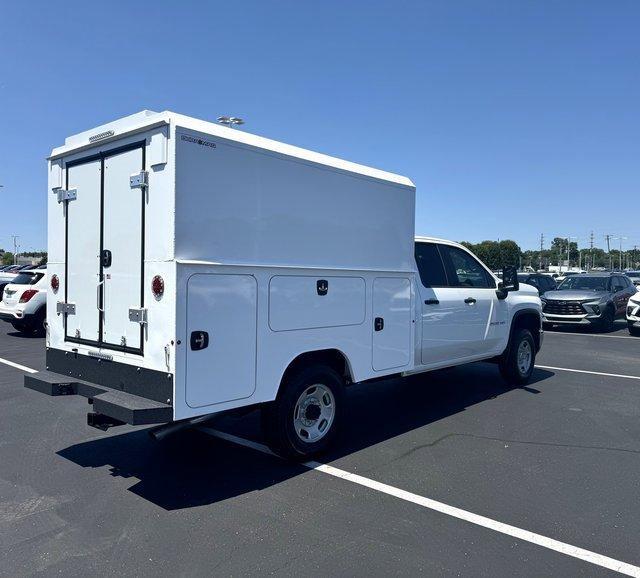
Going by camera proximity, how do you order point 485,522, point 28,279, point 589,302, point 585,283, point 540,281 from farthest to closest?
point 540,281 → point 585,283 → point 589,302 → point 28,279 → point 485,522

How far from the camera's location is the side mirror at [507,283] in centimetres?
780

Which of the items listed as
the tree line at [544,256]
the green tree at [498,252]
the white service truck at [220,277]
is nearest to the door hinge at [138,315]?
the white service truck at [220,277]

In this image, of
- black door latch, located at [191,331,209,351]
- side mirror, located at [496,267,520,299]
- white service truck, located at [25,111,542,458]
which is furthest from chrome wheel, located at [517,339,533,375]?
black door latch, located at [191,331,209,351]

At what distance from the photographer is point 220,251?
4348 mm

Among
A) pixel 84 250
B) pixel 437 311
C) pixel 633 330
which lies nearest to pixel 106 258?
pixel 84 250

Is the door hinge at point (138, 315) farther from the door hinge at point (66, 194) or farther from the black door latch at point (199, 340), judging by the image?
the door hinge at point (66, 194)

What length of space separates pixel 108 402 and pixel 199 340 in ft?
2.78

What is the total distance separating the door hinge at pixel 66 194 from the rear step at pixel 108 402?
1660 mm

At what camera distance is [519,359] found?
28.1 ft

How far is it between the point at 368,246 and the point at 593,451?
3037mm

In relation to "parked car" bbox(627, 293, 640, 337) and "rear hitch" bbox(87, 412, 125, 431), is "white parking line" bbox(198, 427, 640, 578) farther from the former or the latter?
"parked car" bbox(627, 293, 640, 337)

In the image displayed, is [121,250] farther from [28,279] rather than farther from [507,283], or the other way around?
[28,279]

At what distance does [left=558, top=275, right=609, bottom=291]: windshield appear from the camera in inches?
698

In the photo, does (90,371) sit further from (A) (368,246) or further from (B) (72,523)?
(A) (368,246)
